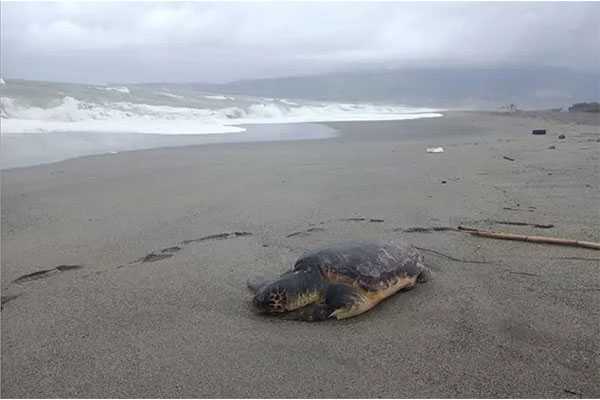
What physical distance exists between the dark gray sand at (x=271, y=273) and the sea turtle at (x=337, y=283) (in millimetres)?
91

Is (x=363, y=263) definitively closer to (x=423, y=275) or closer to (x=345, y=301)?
(x=345, y=301)

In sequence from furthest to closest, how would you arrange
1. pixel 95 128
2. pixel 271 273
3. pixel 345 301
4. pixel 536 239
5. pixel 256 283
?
pixel 95 128 < pixel 536 239 < pixel 271 273 < pixel 256 283 < pixel 345 301

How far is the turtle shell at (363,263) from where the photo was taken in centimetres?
290

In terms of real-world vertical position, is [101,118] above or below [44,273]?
above

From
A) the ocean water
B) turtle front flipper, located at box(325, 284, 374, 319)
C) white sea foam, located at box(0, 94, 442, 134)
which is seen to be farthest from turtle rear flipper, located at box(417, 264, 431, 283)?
white sea foam, located at box(0, 94, 442, 134)

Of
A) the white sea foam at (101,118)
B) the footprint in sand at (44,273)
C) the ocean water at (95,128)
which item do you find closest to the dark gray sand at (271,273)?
the footprint in sand at (44,273)

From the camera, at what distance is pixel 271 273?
3461mm

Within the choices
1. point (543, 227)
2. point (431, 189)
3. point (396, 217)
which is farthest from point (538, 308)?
point (431, 189)

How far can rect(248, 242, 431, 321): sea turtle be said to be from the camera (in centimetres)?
279

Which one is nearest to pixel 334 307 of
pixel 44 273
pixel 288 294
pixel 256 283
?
pixel 288 294

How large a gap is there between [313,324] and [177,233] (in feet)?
6.89

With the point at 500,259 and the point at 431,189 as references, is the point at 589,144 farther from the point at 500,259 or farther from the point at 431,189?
the point at 500,259

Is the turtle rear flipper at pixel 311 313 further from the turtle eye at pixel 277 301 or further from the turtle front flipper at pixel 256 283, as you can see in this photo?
the turtle front flipper at pixel 256 283

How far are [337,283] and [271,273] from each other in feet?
2.33
